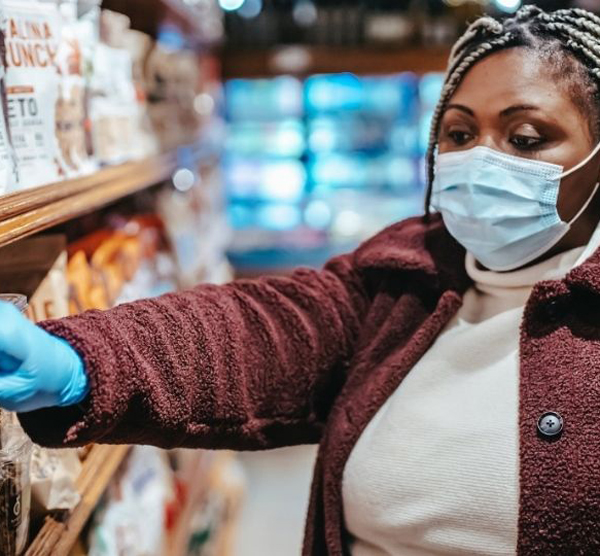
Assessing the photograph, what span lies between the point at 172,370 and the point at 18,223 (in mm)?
312

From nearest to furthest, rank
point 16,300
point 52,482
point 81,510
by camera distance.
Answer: point 16,300, point 52,482, point 81,510

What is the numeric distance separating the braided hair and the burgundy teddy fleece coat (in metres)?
0.30

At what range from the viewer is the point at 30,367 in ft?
3.09

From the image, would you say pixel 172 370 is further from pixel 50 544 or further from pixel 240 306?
pixel 50 544

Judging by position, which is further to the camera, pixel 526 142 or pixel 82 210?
pixel 82 210

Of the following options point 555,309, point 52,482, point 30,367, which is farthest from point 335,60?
point 30,367

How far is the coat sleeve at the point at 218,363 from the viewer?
3.60ft

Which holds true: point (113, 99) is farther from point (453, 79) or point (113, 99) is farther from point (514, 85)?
point (514, 85)

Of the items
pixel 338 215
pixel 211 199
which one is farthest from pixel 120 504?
pixel 338 215

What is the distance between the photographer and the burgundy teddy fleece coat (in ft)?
3.83

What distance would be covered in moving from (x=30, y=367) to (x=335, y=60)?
3.66m

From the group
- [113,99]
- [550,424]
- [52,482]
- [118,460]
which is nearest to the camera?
[550,424]

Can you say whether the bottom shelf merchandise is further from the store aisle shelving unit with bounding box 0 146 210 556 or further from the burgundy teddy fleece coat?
the burgundy teddy fleece coat

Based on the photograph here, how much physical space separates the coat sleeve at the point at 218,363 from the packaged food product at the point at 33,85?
0.30 metres
